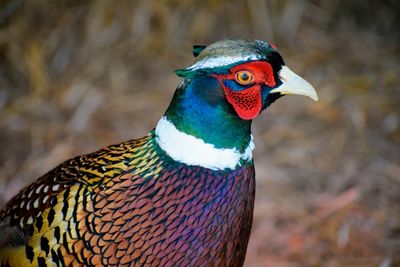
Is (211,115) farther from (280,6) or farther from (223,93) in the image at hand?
(280,6)

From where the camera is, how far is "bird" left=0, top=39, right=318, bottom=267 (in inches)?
85.2

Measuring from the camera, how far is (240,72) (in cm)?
214

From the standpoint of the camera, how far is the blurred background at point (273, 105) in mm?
3861

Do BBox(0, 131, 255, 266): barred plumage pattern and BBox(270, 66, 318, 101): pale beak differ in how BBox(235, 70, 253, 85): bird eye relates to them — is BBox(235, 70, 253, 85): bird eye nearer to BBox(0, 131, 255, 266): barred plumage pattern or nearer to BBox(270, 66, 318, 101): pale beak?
BBox(270, 66, 318, 101): pale beak

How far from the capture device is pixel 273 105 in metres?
4.61

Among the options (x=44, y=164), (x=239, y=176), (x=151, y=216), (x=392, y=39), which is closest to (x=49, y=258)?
(x=151, y=216)

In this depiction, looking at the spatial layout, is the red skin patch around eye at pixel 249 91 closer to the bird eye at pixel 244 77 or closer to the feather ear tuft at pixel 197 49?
the bird eye at pixel 244 77

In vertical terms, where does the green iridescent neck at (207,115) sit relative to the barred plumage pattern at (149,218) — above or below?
above

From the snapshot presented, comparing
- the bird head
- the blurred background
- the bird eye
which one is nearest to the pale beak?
the bird head

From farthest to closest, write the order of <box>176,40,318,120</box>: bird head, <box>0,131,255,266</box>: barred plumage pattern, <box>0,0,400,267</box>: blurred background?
<box>0,0,400,267</box>: blurred background → <box>0,131,255,266</box>: barred plumage pattern → <box>176,40,318,120</box>: bird head

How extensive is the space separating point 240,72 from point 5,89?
9.59 ft

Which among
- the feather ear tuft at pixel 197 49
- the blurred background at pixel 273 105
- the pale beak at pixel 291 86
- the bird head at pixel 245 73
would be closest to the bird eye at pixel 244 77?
the bird head at pixel 245 73

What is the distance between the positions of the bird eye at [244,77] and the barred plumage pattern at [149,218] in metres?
0.34

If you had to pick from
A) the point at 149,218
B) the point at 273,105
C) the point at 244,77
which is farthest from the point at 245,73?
the point at 273,105
